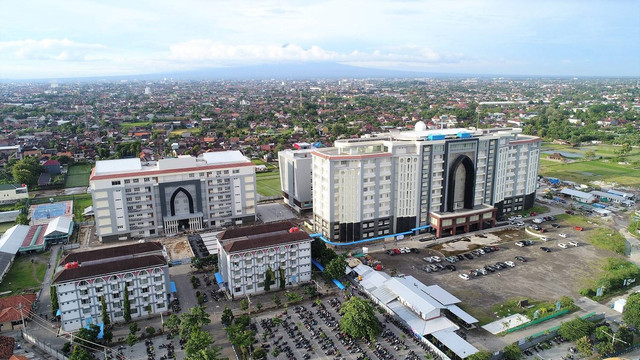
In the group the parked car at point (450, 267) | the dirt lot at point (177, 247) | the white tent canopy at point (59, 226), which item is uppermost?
the white tent canopy at point (59, 226)

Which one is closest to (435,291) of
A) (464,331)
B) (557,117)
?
(464,331)

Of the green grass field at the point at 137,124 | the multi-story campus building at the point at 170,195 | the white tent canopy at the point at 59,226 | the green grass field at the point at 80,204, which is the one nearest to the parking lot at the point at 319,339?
the multi-story campus building at the point at 170,195

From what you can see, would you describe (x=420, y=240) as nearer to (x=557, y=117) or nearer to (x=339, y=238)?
Result: (x=339, y=238)

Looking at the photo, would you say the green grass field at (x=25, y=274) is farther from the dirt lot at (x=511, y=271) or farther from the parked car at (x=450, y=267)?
the parked car at (x=450, y=267)

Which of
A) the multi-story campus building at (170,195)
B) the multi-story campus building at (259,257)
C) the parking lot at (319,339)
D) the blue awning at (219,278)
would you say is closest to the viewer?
the parking lot at (319,339)

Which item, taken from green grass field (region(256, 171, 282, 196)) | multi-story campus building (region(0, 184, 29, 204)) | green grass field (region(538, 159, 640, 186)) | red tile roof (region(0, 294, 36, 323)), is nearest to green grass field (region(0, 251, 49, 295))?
red tile roof (region(0, 294, 36, 323))

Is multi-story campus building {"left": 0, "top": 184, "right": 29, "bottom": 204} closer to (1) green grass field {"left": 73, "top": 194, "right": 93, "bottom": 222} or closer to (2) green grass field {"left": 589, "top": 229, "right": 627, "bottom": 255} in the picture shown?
(1) green grass field {"left": 73, "top": 194, "right": 93, "bottom": 222}

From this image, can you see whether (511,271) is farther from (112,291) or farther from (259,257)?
(112,291)
